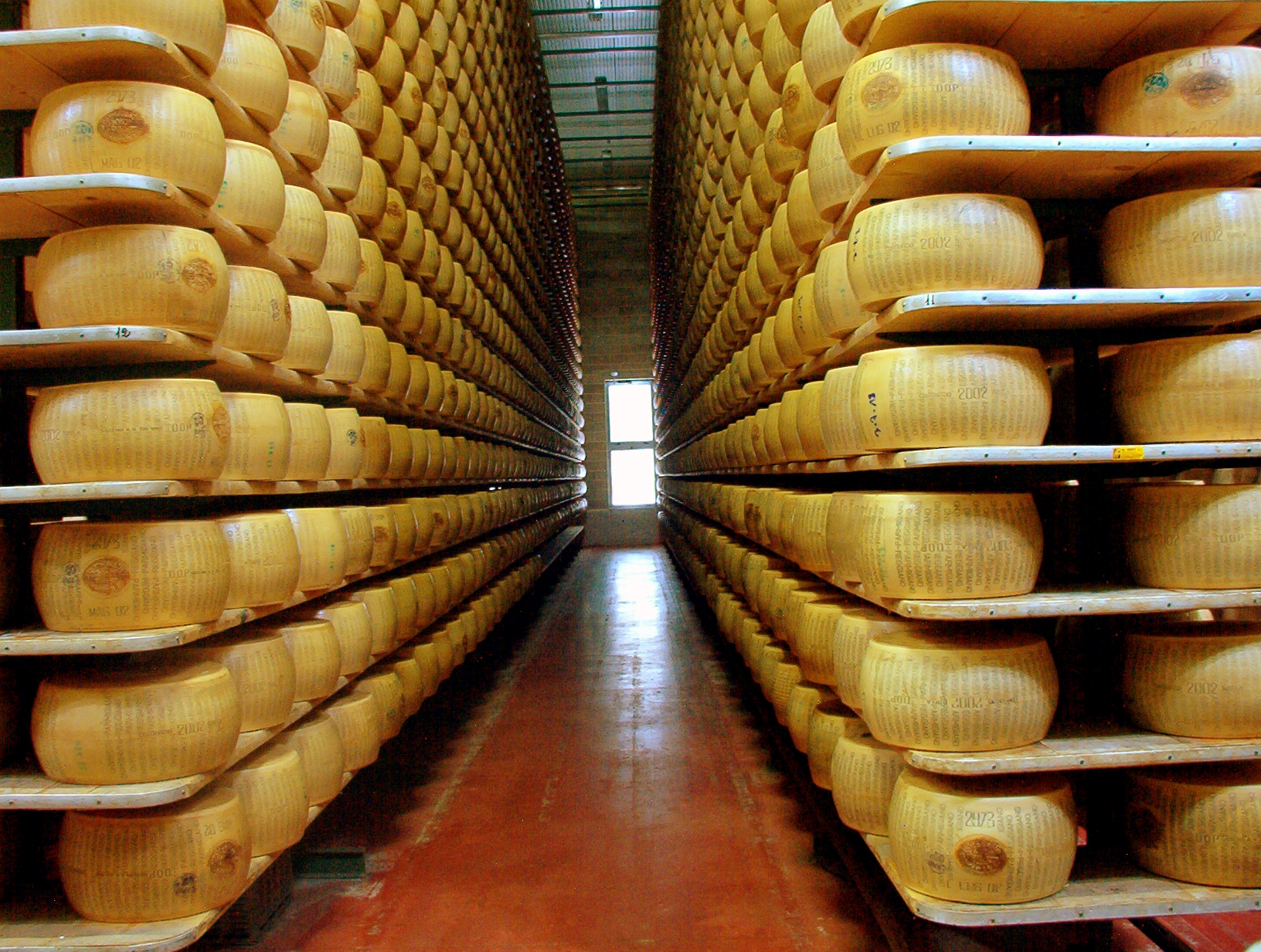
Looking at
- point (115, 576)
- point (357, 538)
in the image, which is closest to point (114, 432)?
point (115, 576)

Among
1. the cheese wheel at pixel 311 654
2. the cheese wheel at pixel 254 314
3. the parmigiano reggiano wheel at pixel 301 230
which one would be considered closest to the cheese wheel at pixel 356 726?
the cheese wheel at pixel 311 654

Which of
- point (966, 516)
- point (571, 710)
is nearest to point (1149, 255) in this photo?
point (966, 516)

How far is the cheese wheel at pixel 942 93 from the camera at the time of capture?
224 cm

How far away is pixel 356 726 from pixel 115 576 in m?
1.38

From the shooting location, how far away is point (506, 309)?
812 cm

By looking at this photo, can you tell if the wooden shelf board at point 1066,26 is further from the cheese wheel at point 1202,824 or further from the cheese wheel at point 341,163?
the cheese wheel at point 341,163

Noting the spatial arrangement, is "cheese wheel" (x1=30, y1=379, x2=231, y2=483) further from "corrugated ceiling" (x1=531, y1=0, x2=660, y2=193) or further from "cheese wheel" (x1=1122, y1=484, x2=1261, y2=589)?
"corrugated ceiling" (x1=531, y1=0, x2=660, y2=193)

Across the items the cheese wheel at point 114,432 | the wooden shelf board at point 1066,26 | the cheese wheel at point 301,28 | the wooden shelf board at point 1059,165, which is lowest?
the cheese wheel at point 114,432

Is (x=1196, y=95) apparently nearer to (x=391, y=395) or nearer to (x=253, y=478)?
(x=253, y=478)

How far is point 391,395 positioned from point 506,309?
396 centimetres

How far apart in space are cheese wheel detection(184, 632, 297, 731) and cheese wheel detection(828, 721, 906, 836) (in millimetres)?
1607

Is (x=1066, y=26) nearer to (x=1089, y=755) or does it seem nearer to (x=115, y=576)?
(x=1089, y=755)

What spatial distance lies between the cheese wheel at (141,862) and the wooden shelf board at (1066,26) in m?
2.61

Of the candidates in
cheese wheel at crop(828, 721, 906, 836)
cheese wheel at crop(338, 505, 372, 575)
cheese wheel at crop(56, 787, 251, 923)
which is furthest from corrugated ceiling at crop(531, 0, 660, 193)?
cheese wheel at crop(56, 787, 251, 923)
